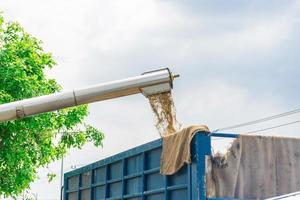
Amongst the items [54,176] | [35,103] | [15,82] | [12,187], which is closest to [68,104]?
[35,103]

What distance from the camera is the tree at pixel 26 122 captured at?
57.3 ft

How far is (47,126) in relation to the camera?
1788 cm

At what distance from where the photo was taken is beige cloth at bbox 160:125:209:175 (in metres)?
8.12

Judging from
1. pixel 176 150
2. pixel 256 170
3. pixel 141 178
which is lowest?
pixel 256 170

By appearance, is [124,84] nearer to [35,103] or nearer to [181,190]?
[35,103]

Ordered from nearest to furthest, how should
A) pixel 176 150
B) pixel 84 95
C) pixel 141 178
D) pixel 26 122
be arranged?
pixel 84 95
pixel 176 150
pixel 141 178
pixel 26 122

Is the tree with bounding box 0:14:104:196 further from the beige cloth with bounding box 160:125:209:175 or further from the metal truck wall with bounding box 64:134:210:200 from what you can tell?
the beige cloth with bounding box 160:125:209:175

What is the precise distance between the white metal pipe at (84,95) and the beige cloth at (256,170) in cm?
162

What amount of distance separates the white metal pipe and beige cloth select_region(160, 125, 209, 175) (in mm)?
1254

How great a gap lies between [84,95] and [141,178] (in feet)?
9.67

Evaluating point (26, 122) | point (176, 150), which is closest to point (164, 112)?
point (176, 150)

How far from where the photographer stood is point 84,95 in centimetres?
696

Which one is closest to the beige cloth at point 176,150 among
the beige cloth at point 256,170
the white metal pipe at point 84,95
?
the beige cloth at point 256,170

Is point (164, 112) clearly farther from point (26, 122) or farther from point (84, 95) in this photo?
point (26, 122)
